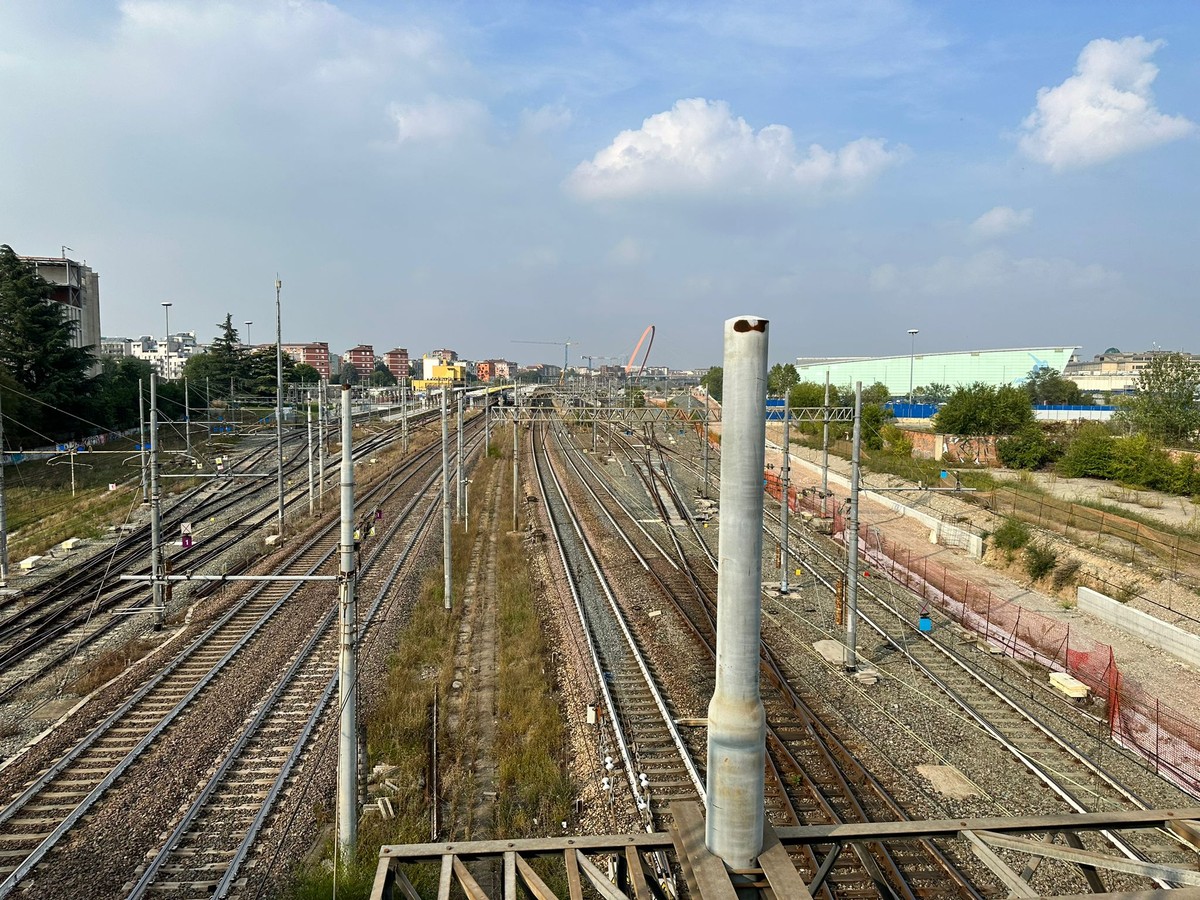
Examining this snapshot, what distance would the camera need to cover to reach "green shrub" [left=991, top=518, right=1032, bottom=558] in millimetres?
22719

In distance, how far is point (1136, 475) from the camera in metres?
34.8

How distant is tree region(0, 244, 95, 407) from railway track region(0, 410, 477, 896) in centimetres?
3012

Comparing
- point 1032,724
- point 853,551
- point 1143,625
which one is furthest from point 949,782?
point 1143,625

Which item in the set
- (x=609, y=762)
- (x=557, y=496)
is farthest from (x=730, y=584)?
(x=557, y=496)

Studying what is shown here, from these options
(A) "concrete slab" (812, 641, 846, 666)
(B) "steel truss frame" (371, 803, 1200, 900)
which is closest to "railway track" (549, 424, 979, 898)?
Result: (B) "steel truss frame" (371, 803, 1200, 900)

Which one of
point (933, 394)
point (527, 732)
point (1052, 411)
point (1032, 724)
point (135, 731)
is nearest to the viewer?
point (135, 731)

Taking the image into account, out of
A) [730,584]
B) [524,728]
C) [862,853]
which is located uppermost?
[730,584]

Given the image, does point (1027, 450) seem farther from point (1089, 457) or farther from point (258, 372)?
point (258, 372)

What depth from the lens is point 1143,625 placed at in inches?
664

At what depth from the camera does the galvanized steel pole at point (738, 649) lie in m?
3.85

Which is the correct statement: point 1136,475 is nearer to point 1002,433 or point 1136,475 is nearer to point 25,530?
point 1002,433

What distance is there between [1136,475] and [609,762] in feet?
116

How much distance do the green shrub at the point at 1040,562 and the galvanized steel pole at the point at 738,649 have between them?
20.7 meters

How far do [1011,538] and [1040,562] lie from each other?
1787 mm
